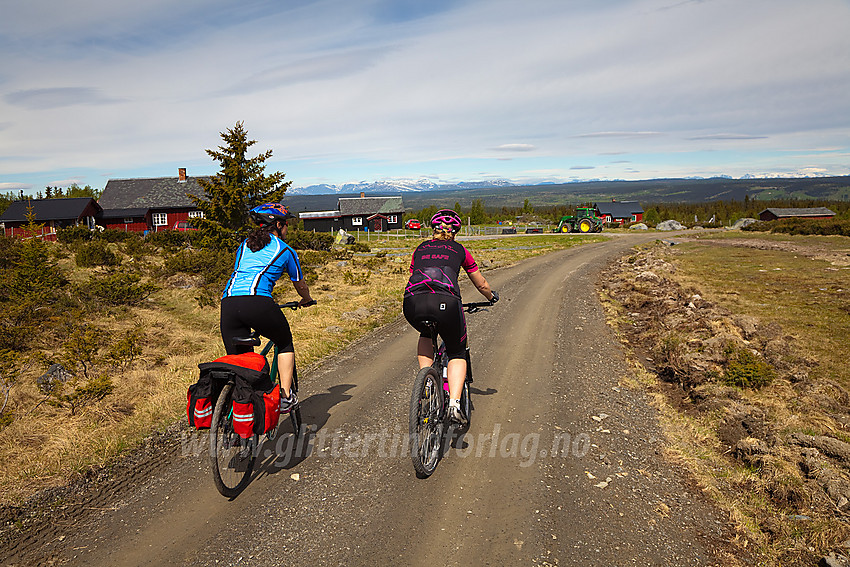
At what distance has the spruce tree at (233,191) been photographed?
25578mm

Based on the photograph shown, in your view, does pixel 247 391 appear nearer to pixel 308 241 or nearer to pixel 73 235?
pixel 308 241

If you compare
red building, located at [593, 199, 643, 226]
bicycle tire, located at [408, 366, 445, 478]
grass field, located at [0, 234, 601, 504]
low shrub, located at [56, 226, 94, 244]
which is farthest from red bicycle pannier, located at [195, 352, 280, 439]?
red building, located at [593, 199, 643, 226]

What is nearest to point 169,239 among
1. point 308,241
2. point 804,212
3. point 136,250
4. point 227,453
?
point 136,250

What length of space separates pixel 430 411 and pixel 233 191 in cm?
2347

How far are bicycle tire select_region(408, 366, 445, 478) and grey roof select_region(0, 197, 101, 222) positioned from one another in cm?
6764

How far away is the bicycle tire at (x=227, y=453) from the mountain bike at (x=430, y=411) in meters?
1.79

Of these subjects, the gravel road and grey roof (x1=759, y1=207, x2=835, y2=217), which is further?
grey roof (x1=759, y1=207, x2=835, y2=217)

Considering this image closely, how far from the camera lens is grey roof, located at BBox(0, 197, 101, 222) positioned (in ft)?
189

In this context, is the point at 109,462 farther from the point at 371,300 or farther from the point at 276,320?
the point at 371,300

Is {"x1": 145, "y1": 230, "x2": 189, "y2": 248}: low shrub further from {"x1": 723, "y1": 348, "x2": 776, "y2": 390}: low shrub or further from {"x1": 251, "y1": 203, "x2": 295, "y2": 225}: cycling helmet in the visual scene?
{"x1": 723, "y1": 348, "x2": 776, "y2": 390}: low shrub

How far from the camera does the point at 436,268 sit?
525 cm

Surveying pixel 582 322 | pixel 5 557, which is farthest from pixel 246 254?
pixel 582 322

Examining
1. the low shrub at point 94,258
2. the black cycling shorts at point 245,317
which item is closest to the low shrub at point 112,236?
the low shrub at point 94,258

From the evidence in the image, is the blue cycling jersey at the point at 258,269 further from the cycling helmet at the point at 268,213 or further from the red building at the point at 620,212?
the red building at the point at 620,212
